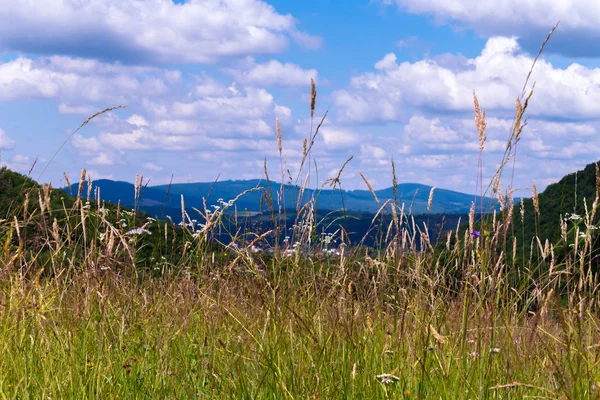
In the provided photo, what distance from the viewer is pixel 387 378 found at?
2514 mm

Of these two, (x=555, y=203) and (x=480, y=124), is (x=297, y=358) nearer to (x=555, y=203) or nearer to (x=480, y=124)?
(x=480, y=124)

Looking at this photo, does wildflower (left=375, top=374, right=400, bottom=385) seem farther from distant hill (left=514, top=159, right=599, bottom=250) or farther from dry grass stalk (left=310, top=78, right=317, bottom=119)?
distant hill (left=514, top=159, right=599, bottom=250)

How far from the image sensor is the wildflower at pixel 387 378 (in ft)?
7.88

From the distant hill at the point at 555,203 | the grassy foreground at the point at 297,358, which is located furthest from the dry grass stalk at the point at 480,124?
the distant hill at the point at 555,203

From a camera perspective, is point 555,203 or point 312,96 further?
point 555,203

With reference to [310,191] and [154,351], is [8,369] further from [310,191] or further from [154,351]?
[310,191]

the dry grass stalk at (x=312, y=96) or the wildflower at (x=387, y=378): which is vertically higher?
the dry grass stalk at (x=312, y=96)

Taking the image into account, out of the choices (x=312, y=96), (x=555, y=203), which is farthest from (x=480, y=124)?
(x=555, y=203)

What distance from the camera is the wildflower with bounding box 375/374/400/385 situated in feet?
7.88

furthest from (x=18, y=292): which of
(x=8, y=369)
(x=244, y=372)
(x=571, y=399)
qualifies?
(x=571, y=399)

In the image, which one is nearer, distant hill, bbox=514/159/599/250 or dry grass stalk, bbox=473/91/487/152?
dry grass stalk, bbox=473/91/487/152

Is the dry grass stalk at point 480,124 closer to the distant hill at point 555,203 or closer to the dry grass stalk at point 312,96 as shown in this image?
the dry grass stalk at point 312,96

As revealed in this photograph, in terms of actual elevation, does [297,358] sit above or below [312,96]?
below

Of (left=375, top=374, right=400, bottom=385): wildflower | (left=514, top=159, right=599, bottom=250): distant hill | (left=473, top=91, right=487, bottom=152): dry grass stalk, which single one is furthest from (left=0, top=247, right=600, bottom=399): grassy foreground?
(left=514, top=159, right=599, bottom=250): distant hill
